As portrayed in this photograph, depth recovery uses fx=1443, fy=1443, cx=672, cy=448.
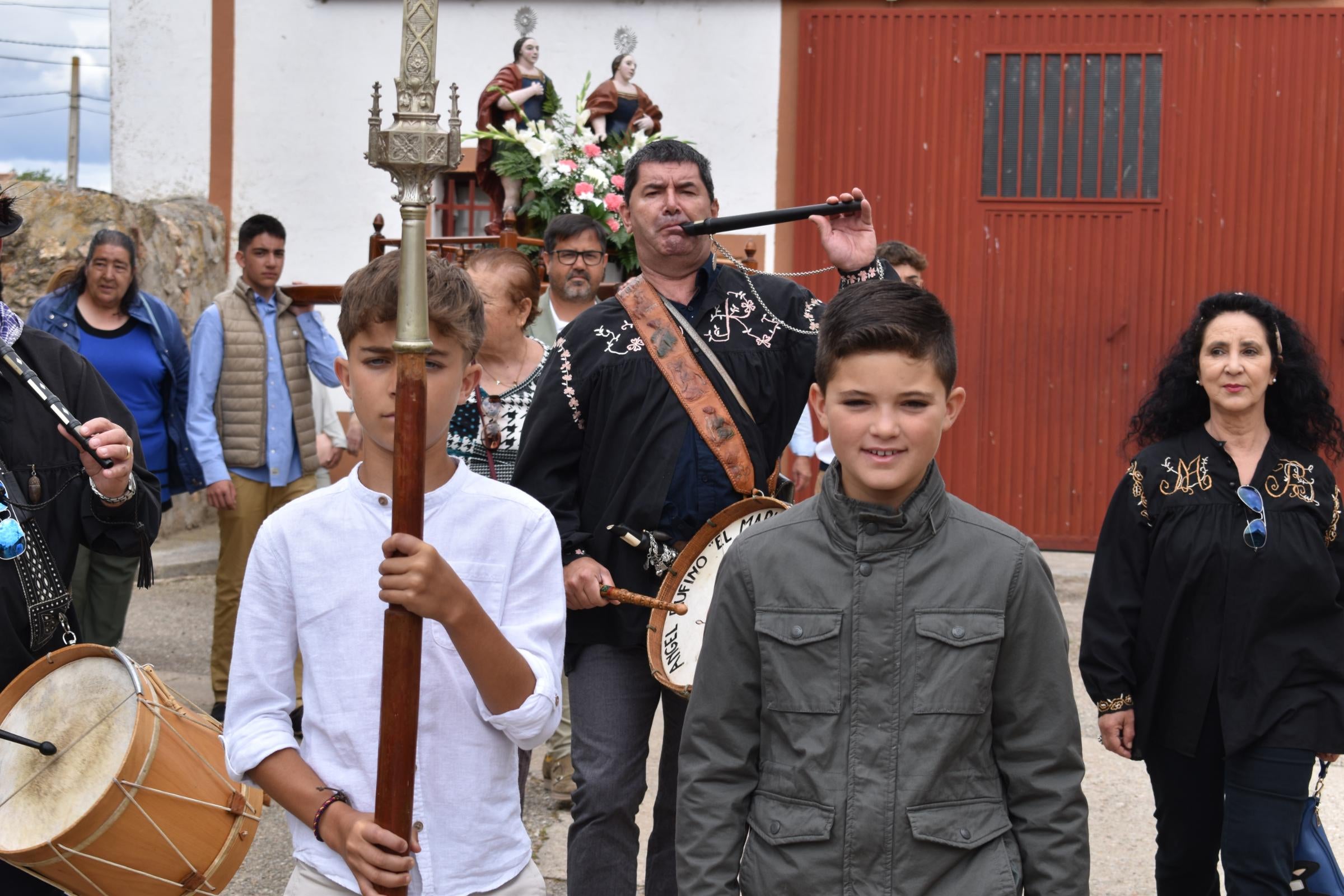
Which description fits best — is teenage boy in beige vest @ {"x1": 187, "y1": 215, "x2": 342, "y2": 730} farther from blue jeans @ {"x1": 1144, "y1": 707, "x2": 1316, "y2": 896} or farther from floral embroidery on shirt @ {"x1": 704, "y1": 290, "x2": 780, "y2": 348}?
blue jeans @ {"x1": 1144, "y1": 707, "x2": 1316, "y2": 896}

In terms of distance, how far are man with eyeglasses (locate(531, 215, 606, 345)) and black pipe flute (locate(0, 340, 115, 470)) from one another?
3.27 metres

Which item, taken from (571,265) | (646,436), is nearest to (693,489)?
(646,436)

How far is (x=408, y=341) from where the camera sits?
1990 mm

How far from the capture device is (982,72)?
36.5 feet

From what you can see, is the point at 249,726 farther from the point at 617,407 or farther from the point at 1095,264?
the point at 1095,264

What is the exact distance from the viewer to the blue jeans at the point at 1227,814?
360cm

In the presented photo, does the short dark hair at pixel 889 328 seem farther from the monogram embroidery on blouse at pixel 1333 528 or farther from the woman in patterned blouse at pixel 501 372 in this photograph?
the woman in patterned blouse at pixel 501 372

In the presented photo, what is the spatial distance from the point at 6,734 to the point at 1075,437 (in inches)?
368

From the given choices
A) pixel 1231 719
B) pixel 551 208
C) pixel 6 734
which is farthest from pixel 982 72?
pixel 6 734

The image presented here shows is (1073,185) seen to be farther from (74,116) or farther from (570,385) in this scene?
(74,116)

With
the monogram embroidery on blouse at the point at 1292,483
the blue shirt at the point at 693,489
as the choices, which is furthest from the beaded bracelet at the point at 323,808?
the monogram embroidery on blouse at the point at 1292,483

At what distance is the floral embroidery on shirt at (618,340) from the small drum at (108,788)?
1379mm

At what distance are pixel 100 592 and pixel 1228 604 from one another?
433 cm

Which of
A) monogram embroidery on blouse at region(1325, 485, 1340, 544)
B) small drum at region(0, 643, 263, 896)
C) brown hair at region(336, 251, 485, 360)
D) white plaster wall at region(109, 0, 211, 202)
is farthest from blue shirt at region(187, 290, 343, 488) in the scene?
white plaster wall at region(109, 0, 211, 202)
